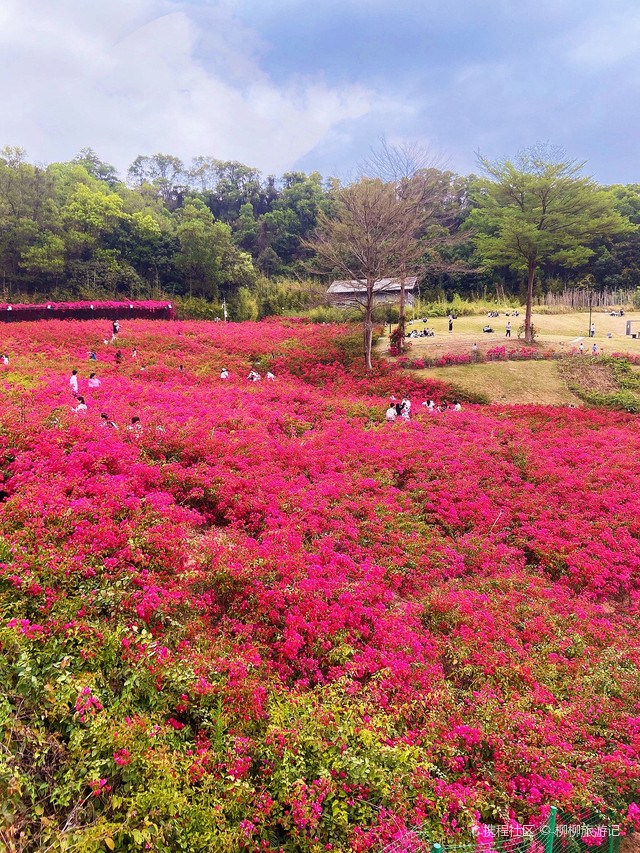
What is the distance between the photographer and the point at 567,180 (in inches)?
797

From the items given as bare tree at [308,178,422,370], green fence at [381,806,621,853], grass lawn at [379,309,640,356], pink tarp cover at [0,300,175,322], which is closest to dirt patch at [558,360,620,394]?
grass lawn at [379,309,640,356]

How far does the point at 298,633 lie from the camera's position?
5.14m

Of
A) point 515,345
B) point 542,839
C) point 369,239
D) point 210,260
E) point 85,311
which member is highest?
point 210,260

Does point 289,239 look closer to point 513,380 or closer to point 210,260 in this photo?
point 210,260

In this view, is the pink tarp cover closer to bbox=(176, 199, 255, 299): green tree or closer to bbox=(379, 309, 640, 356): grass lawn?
bbox=(176, 199, 255, 299): green tree

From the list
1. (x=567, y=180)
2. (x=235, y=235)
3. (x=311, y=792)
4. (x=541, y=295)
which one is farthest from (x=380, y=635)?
(x=235, y=235)

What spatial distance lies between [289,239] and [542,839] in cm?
5650

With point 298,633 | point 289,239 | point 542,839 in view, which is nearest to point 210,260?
point 289,239

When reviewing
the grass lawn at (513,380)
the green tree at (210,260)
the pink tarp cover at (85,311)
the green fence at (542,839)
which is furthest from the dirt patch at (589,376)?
the green tree at (210,260)

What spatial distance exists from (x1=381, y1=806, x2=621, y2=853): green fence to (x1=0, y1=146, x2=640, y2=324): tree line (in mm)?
18569

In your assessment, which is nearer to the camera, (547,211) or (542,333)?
(547,211)

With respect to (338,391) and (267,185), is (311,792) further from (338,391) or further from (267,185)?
(267,185)

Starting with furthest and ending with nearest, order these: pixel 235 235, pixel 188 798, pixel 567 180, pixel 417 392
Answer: pixel 235 235 < pixel 567 180 < pixel 417 392 < pixel 188 798

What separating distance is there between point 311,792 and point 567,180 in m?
24.7
